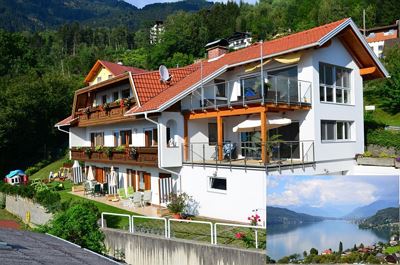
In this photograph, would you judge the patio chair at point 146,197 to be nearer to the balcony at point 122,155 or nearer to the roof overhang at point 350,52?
the balcony at point 122,155

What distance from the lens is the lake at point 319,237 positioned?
687 cm

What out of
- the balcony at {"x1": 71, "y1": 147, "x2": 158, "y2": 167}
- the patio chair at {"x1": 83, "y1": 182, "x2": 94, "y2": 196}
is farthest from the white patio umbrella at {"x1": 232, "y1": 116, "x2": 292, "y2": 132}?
the patio chair at {"x1": 83, "y1": 182, "x2": 94, "y2": 196}

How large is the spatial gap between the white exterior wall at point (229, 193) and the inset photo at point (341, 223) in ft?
30.2

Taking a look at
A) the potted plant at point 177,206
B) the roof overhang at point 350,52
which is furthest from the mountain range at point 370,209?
the potted plant at point 177,206

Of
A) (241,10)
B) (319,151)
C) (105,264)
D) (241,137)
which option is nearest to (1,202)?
(241,137)

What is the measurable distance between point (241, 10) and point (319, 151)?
11202 cm

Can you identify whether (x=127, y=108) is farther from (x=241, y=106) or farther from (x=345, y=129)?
(x=345, y=129)

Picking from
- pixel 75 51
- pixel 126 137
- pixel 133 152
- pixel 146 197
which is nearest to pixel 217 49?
pixel 126 137

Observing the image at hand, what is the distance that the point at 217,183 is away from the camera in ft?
62.5

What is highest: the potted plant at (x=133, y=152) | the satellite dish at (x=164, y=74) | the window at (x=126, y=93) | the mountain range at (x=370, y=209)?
the satellite dish at (x=164, y=74)

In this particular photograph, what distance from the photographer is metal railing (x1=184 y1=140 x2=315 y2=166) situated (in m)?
17.4

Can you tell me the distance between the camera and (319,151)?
19516 mm

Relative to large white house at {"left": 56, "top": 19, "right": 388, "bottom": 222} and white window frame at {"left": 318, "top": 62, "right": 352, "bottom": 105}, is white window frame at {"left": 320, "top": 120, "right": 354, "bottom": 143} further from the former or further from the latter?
white window frame at {"left": 318, "top": 62, "right": 352, "bottom": 105}

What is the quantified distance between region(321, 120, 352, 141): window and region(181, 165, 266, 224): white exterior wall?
17.6ft
